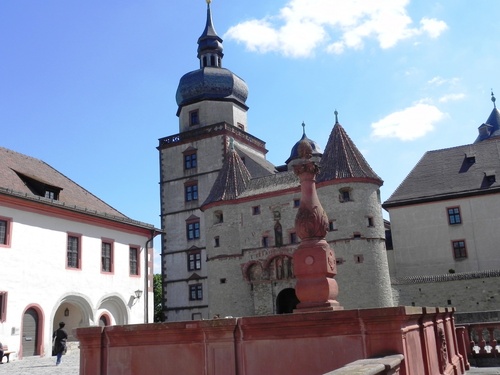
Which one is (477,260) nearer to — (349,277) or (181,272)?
(349,277)

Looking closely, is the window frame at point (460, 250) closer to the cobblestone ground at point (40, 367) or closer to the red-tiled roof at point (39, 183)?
the red-tiled roof at point (39, 183)

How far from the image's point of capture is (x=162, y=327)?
7.66 metres

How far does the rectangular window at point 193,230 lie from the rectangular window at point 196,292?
4.38 m

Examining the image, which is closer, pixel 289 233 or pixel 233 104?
pixel 289 233

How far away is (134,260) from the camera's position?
30453mm

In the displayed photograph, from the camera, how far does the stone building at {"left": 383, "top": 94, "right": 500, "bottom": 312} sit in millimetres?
37312

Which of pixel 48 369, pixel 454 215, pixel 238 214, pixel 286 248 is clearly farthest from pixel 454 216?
pixel 48 369

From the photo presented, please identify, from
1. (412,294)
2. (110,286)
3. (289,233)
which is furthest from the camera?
(289,233)


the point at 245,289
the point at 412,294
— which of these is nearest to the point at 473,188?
the point at 412,294

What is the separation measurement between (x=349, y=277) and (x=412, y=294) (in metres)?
4.21

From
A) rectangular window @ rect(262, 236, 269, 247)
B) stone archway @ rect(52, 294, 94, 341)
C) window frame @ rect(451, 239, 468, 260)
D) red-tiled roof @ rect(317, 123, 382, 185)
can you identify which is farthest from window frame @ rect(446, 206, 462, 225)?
stone archway @ rect(52, 294, 94, 341)

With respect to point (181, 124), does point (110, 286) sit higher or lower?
lower

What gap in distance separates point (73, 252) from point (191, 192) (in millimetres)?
24097

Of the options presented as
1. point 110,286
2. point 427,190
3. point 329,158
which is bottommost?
point 110,286
